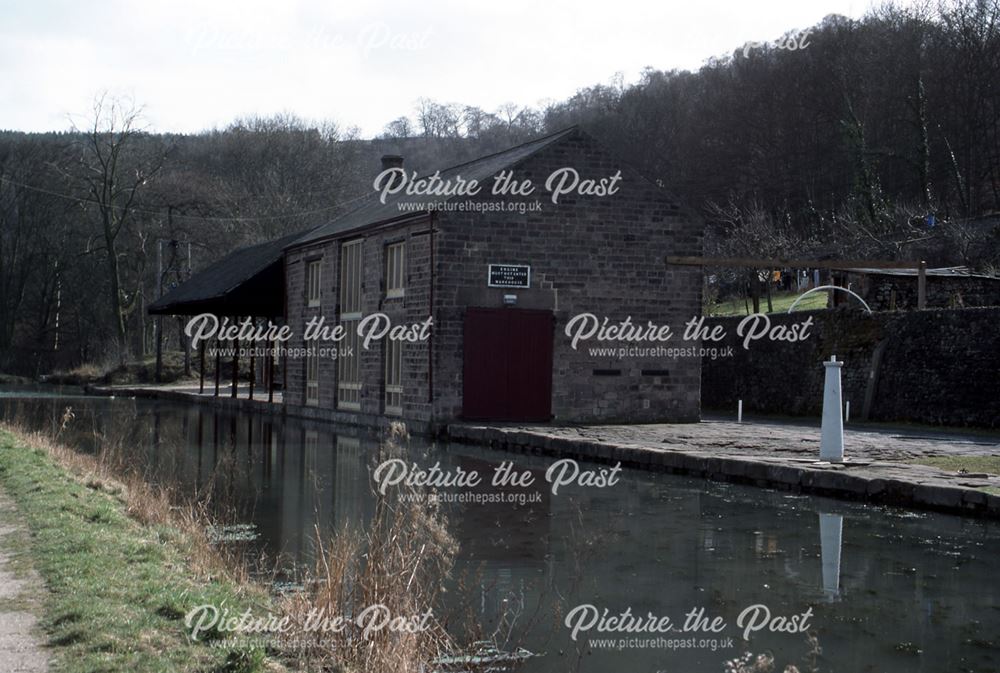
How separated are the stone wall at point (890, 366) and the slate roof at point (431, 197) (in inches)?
285

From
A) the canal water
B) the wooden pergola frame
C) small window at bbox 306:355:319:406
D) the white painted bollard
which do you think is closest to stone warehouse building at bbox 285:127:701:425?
the wooden pergola frame

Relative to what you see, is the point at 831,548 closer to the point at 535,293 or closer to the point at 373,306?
the point at 535,293

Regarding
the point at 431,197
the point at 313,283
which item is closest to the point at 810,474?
the point at 431,197

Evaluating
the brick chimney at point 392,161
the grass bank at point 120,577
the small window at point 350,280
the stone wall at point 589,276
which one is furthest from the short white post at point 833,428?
the brick chimney at point 392,161

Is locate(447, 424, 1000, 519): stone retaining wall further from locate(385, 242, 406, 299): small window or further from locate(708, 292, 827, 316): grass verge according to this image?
locate(708, 292, 827, 316): grass verge

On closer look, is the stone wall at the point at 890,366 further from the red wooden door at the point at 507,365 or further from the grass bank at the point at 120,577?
the grass bank at the point at 120,577

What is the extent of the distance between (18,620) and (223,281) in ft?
88.3

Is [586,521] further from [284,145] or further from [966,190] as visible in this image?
[284,145]

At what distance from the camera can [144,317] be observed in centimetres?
5394

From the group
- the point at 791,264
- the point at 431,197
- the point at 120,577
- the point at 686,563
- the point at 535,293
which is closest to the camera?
the point at 120,577

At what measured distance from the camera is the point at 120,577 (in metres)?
6.69

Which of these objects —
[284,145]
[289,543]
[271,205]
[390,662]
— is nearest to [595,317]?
[289,543]

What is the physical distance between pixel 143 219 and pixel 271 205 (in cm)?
562

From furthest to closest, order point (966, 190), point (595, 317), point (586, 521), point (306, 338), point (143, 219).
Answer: point (143, 219) → point (966, 190) → point (306, 338) → point (595, 317) → point (586, 521)
